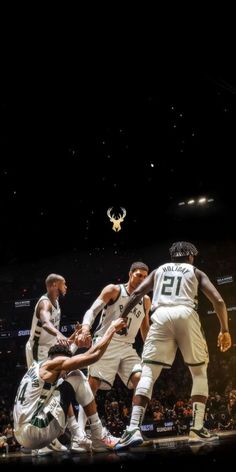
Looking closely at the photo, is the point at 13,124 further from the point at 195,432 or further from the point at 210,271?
the point at 210,271

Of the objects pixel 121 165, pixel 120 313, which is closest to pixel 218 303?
pixel 120 313

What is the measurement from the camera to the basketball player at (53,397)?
4.76m

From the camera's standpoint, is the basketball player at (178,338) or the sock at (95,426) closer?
the basketball player at (178,338)

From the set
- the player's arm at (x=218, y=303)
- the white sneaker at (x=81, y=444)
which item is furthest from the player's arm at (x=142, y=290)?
the white sneaker at (x=81, y=444)

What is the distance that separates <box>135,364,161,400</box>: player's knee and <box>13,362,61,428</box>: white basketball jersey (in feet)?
2.84

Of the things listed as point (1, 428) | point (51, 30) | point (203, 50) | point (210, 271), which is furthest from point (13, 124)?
point (210, 271)

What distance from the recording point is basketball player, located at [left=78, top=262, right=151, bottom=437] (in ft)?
19.4

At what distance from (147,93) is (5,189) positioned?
8.16m

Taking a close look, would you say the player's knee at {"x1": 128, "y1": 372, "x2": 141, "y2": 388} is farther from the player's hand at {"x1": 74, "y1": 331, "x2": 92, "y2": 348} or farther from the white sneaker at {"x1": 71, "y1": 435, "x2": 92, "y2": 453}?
the white sneaker at {"x1": 71, "y1": 435, "x2": 92, "y2": 453}

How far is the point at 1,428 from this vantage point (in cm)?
1567

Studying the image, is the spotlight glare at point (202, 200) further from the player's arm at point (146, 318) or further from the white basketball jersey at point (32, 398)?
the white basketball jersey at point (32, 398)

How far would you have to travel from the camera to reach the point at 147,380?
4.71m

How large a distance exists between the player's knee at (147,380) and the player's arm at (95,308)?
3.27 feet

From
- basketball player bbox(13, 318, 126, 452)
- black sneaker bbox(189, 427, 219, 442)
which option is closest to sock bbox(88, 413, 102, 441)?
basketball player bbox(13, 318, 126, 452)
